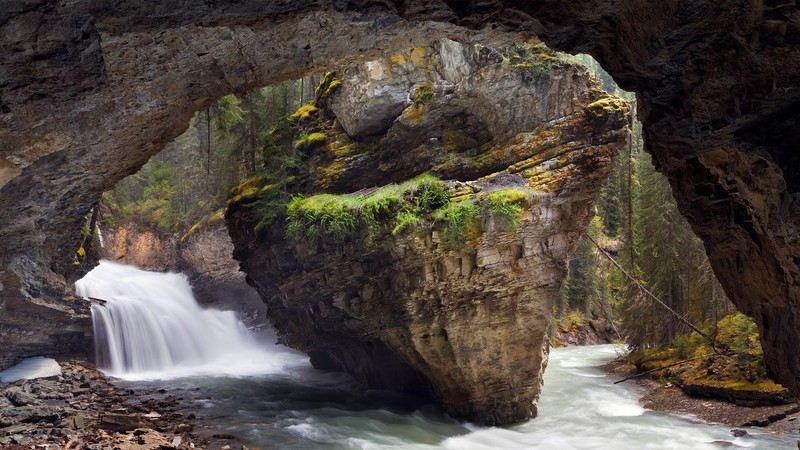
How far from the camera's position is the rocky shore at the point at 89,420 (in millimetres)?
8891

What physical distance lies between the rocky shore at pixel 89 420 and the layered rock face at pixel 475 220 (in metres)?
4.79

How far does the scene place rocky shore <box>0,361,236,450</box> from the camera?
29.2 feet

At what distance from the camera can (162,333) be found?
22156mm

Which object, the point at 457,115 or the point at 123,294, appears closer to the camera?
the point at 457,115

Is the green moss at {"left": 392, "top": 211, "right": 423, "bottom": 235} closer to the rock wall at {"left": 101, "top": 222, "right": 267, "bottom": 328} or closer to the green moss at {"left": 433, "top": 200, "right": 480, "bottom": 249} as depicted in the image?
the green moss at {"left": 433, "top": 200, "right": 480, "bottom": 249}

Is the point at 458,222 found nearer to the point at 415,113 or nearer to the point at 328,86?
the point at 415,113

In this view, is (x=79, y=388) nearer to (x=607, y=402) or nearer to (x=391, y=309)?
(x=391, y=309)

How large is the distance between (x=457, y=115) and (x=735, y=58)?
9.56 m

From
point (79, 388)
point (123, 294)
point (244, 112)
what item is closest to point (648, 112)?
point (79, 388)

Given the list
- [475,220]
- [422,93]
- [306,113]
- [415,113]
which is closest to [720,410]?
[475,220]

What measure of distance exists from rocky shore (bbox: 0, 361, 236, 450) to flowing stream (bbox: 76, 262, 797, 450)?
2.98 feet

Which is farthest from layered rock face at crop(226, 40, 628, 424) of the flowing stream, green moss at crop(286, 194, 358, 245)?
the flowing stream

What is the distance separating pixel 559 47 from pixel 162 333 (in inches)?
834

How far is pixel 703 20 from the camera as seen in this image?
4238 mm
